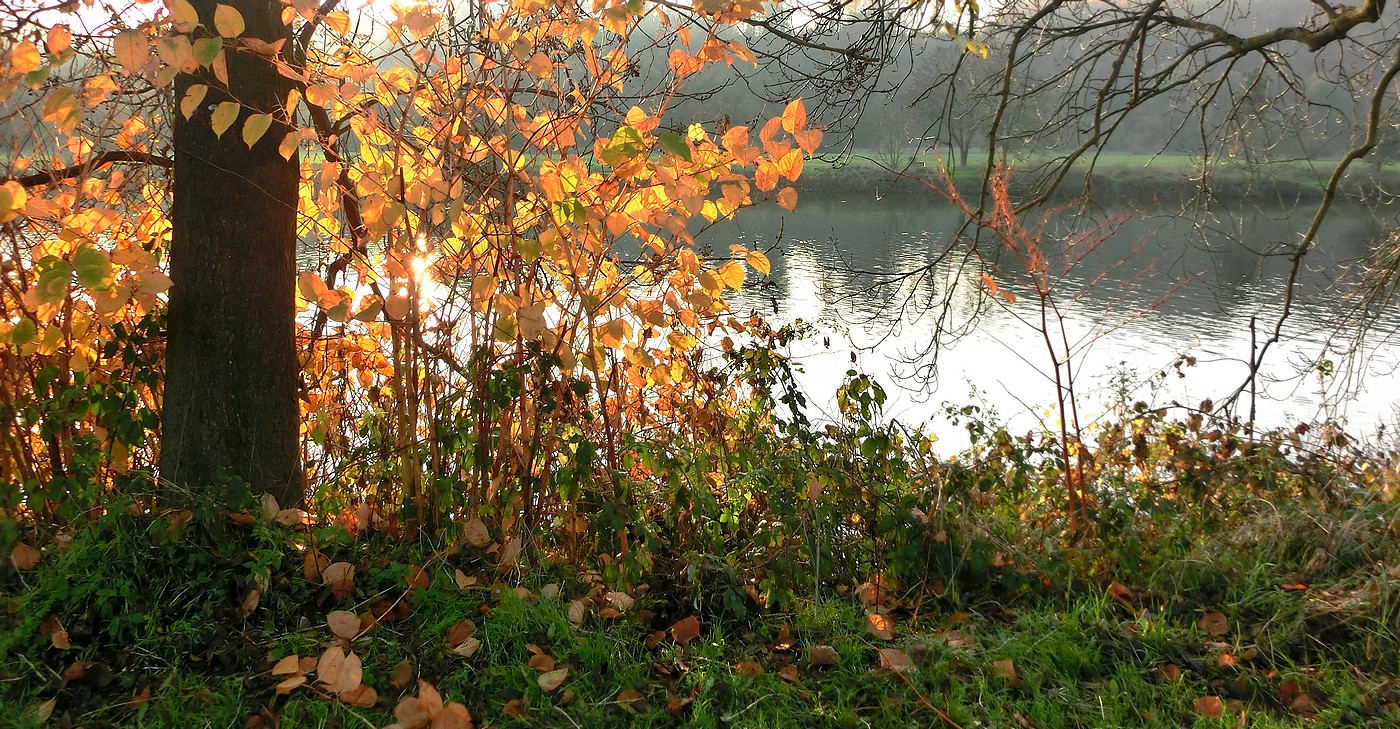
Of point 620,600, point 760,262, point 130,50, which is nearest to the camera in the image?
point 130,50

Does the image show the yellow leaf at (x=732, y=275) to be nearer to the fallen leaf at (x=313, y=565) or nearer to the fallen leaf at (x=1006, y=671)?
the fallen leaf at (x=1006, y=671)

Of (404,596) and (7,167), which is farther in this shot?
(7,167)

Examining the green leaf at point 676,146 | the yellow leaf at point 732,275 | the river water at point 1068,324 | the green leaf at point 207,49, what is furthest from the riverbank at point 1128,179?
the green leaf at point 207,49

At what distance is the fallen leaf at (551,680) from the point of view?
2125 millimetres

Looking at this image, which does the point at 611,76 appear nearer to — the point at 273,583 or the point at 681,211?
the point at 681,211

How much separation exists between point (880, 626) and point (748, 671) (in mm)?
419

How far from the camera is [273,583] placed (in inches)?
94.5

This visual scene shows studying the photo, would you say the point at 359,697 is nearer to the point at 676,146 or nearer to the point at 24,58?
the point at 676,146

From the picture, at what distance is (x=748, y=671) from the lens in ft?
7.40

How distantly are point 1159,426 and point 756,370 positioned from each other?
2.35 m

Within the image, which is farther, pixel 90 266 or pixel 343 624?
pixel 343 624

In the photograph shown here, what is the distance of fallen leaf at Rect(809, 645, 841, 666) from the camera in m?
2.33

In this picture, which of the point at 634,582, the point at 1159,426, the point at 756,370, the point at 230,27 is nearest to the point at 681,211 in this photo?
the point at 756,370

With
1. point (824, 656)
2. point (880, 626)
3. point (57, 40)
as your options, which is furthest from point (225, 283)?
point (880, 626)
